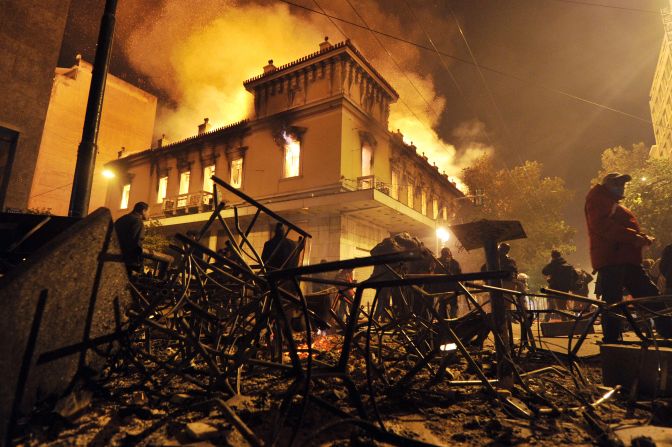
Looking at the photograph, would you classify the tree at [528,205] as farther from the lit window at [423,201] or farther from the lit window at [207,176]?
the lit window at [207,176]

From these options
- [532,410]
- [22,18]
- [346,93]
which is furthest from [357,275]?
[22,18]

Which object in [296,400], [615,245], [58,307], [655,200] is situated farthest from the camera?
[655,200]

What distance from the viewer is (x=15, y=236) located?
2322mm

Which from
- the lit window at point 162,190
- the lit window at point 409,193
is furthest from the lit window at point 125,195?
the lit window at point 409,193

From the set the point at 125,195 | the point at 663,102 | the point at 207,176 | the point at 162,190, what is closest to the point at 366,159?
the point at 207,176

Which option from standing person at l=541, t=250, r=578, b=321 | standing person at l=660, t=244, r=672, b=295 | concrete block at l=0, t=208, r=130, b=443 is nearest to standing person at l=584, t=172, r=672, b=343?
standing person at l=660, t=244, r=672, b=295

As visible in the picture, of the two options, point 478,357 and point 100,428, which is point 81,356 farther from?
point 478,357

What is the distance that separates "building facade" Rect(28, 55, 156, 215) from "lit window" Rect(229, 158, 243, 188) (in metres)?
12.8

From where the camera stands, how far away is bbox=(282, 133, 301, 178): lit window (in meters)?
18.5

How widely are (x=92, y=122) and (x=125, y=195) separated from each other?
2429 centimetres

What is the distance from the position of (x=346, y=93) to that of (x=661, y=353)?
17369 mm

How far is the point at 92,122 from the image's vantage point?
15.2ft

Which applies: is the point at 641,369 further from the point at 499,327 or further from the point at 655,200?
the point at 655,200

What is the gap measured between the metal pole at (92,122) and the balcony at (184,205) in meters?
14.8
